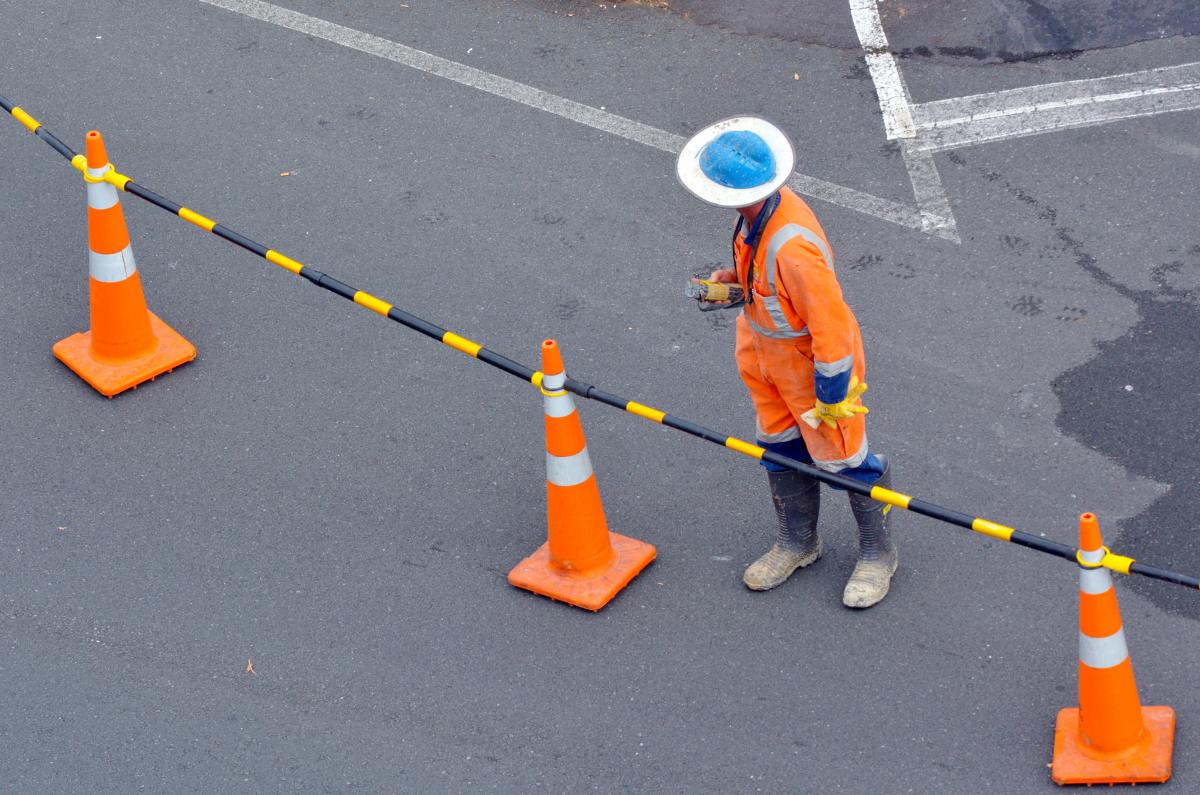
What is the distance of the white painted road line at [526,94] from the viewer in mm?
7688

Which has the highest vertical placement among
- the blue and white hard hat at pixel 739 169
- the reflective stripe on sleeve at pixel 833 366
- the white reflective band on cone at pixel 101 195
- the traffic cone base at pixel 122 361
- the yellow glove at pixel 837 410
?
the blue and white hard hat at pixel 739 169

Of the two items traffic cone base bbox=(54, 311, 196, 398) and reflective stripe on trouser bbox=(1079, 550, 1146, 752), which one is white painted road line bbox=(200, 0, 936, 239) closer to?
A: traffic cone base bbox=(54, 311, 196, 398)

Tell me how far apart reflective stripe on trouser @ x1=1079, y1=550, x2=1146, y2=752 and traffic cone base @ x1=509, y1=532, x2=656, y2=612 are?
1.75 m

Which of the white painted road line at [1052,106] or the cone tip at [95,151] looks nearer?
the cone tip at [95,151]

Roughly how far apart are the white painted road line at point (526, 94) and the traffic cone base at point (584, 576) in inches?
103

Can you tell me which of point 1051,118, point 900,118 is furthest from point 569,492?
point 1051,118

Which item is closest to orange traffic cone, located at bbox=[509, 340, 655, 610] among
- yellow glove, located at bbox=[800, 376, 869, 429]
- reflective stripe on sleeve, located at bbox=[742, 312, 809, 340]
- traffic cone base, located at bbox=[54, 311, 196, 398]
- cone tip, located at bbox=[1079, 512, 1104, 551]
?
reflective stripe on sleeve, located at bbox=[742, 312, 809, 340]

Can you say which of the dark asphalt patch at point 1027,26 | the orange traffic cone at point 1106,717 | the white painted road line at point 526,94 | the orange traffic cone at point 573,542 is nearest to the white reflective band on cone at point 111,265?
the orange traffic cone at point 573,542

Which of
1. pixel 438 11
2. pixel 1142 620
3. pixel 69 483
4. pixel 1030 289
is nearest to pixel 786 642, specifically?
pixel 1142 620

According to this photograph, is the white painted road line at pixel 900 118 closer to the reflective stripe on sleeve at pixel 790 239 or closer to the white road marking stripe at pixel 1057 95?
the white road marking stripe at pixel 1057 95

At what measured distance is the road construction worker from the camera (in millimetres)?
4895

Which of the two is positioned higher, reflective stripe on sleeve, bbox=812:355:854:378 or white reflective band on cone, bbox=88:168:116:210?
reflective stripe on sleeve, bbox=812:355:854:378

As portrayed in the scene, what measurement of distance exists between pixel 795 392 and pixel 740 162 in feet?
2.77

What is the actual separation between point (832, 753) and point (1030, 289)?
2921 millimetres
